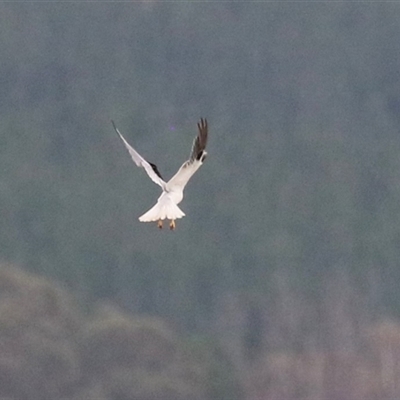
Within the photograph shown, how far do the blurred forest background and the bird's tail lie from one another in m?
10.6

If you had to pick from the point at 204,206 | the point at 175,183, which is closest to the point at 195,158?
the point at 175,183

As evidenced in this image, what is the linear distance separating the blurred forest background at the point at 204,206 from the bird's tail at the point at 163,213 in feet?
34.9

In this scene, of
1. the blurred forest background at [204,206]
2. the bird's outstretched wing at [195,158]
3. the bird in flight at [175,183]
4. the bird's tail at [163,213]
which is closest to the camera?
the bird's tail at [163,213]

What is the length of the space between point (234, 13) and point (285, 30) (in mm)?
1167

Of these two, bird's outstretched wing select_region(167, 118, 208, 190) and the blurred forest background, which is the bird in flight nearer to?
bird's outstretched wing select_region(167, 118, 208, 190)

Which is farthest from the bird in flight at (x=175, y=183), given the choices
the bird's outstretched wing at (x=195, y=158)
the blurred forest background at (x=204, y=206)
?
the blurred forest background at (x=204, y=206)

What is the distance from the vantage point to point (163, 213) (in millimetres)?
19125

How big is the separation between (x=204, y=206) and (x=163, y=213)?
11.1 m

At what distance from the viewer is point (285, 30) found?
100 ft

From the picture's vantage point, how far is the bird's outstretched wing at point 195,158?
19.2 m

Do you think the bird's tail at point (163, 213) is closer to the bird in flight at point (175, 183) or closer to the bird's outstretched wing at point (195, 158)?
the bird in flight at point (175, 183)

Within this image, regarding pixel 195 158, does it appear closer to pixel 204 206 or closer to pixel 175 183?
pixel 175 183

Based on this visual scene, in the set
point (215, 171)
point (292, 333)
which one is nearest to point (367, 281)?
point (292, 333)

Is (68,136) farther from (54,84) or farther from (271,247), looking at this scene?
(271,247)
